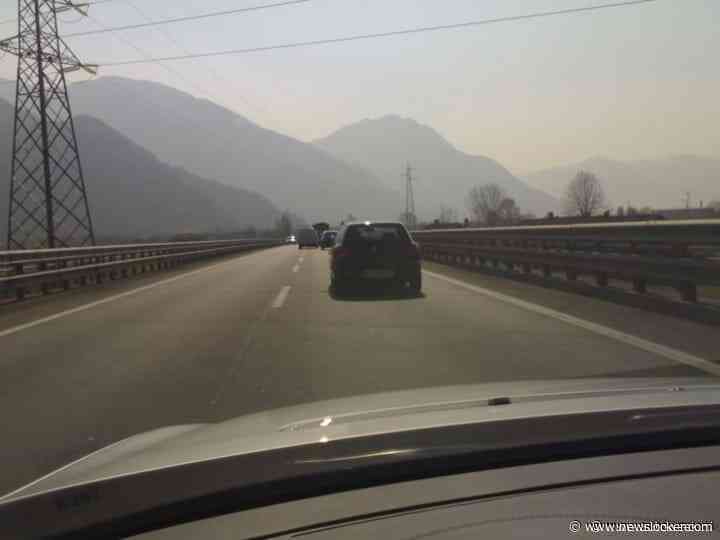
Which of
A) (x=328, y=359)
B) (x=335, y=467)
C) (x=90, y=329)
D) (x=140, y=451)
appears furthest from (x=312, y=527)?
(x=90, y=329)

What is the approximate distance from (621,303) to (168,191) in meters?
177

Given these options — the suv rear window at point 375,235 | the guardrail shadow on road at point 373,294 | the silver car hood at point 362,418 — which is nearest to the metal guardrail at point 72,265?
the guardrail shadow on road at point 373,294

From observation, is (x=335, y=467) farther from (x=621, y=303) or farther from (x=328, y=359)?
(x=621, y=303)

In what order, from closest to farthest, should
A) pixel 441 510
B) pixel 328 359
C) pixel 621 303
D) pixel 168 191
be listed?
pixel 441 510 → pixel 328 359 → pixel 621 303 → pixel 168 191

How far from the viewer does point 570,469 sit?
7.49 ft

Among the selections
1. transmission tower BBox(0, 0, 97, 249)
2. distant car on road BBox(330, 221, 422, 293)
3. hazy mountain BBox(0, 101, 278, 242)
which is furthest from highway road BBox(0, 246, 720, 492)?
hazy mountain BBox(0, 101, 278, 242)

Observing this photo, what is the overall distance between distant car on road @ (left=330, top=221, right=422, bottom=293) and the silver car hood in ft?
39.6

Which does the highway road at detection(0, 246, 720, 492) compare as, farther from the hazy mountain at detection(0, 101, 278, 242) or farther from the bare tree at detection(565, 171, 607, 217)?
the hazy mountain at detection(0, 101, 278, 242)

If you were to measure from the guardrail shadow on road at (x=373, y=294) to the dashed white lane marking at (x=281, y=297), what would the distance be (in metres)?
0.97

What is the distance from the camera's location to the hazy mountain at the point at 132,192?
162m

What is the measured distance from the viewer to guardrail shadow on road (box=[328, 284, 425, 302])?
1479 cm

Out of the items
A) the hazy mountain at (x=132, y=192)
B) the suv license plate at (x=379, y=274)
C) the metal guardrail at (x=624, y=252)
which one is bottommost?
the suv license plate at (x=379, y=274)

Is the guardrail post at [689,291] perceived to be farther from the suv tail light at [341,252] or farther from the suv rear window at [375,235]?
the suv tail light at [341,252]

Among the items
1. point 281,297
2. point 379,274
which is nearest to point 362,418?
point 281,297
